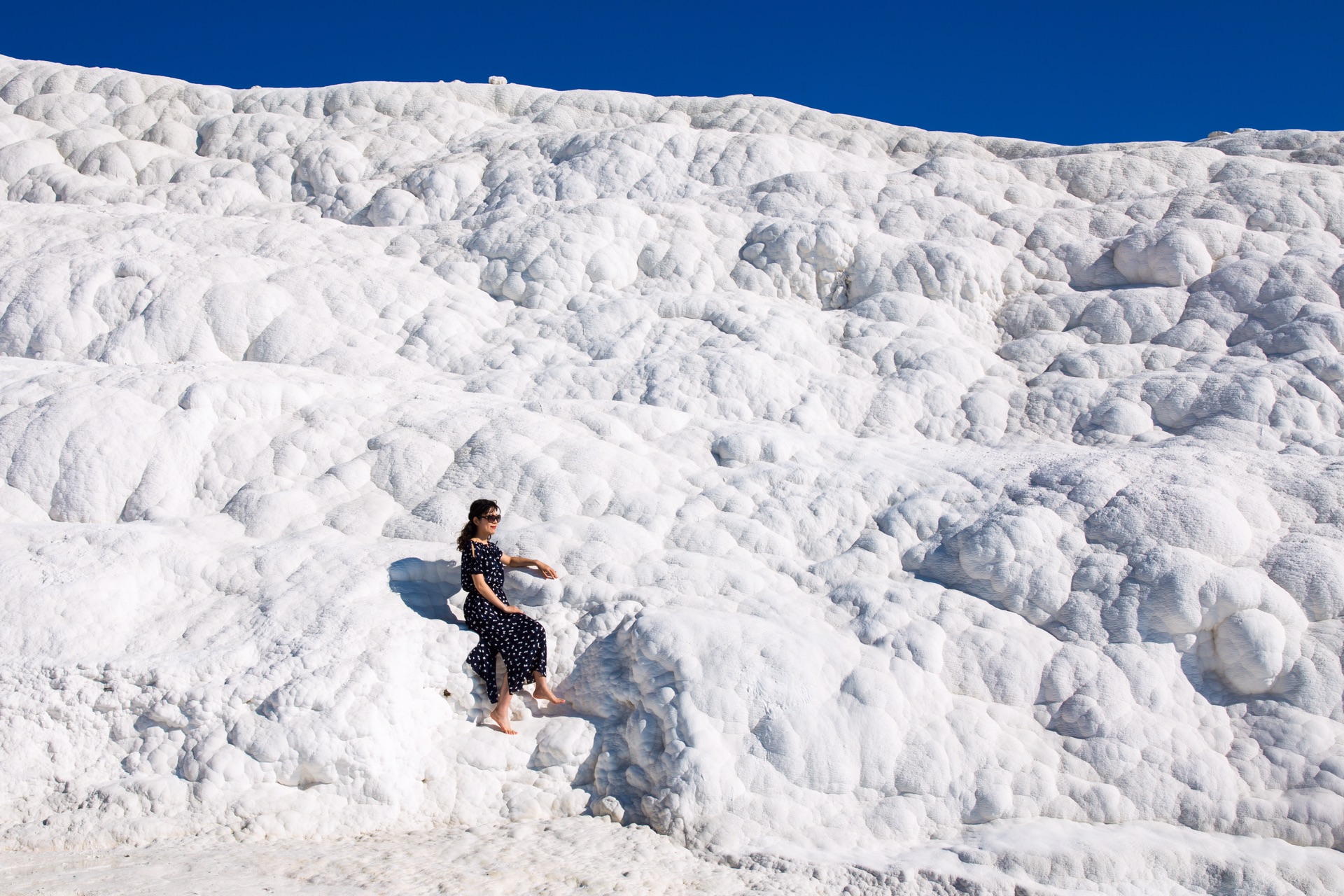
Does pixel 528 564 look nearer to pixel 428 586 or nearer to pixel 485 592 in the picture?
pixel 485 592

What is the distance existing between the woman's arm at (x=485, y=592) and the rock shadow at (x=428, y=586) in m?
0.27

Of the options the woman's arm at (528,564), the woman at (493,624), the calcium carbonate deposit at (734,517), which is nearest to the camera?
the calcium carbonate deposit at (734,517)

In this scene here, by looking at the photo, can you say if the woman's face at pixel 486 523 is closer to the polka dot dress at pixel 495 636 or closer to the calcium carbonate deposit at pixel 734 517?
the polka dot dress at pixel 495 636

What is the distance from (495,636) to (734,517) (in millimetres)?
1596

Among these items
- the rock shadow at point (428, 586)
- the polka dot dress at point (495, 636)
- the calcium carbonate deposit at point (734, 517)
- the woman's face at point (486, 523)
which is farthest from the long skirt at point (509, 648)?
the woman's face at point (486, 523)

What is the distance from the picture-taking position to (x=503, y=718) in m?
4.47

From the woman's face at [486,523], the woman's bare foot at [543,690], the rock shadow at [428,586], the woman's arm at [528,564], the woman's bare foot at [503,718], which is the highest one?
the woman's face at [486,523]

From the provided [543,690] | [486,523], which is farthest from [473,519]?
[543,690]

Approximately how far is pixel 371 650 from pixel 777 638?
6.28ft

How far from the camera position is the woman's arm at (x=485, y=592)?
4.66 meters

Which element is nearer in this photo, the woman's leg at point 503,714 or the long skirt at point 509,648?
the woman's leg at point 503,714

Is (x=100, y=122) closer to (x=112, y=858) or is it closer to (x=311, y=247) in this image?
(x=311, y=247)

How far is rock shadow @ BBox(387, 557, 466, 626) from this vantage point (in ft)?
15.9

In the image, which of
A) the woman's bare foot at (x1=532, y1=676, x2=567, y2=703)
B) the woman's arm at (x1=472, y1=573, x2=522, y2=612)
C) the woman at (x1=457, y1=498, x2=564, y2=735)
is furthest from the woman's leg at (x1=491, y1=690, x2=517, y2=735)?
the woman's arm at (x1=472, y1=573, x2=522, y2=612)
